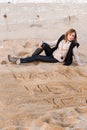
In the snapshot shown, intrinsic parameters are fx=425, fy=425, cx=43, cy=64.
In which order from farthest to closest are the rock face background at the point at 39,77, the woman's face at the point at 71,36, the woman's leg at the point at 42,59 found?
the woman's leg at the point at 42,59 → the woman's face at the point at 71,36 → the rock face background at the point at 39,77

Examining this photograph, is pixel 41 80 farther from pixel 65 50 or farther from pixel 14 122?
pixel 14 122

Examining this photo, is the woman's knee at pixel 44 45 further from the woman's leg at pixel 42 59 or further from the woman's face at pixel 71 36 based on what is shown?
the woman's face at pixel 71 36

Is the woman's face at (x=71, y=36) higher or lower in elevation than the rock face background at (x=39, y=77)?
higher

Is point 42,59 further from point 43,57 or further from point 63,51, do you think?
point 63,51

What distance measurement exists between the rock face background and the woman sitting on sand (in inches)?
5.6

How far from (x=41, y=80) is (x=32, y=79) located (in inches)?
5.8

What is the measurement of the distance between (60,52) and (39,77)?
1.15 m

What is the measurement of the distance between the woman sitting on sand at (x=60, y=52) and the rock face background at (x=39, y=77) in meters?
0.14

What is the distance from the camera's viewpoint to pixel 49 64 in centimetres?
766

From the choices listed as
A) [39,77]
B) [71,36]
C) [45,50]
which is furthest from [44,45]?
[39,77]

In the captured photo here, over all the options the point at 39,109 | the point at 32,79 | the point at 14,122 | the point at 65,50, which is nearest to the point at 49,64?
the point at 65,50

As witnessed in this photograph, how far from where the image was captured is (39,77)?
675 centimetres

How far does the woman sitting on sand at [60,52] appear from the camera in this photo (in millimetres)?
7555

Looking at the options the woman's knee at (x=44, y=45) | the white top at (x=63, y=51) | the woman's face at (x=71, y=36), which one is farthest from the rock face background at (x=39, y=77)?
the woman's face at (x=71, y=36)
